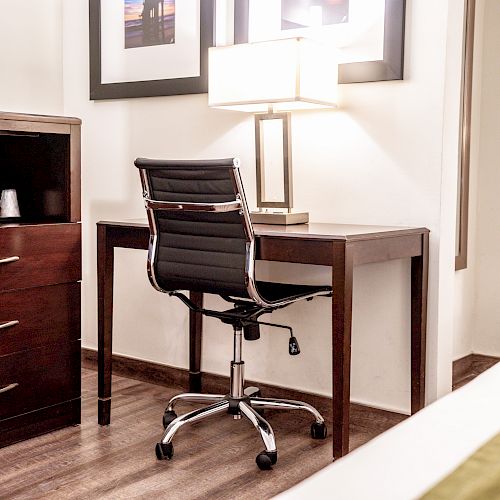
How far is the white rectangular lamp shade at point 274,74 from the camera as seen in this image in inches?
94.9

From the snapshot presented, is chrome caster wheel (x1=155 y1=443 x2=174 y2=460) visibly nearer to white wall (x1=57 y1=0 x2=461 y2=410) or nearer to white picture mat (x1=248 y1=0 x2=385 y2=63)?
white wall (x1=57 y1=0 x2=461 y2=410)

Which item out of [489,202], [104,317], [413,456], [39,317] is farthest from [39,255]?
[489,202]

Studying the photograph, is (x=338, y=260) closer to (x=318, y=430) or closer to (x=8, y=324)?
(x=318, y=430)

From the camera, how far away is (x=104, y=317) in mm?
2678

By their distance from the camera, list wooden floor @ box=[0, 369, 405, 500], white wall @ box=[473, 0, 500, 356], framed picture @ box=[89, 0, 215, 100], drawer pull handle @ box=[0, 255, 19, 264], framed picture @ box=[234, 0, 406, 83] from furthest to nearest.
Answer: white wall @ box=[473, 0, 500, 356] → framed picture @ box=[89, 0, 215, 100] → framed picture @ box=[234, 0, 406, 83] → drawer pull handle @ box=[0, 255, 19, 264] → wooden floor @ box=[0, 369, 405, 500]

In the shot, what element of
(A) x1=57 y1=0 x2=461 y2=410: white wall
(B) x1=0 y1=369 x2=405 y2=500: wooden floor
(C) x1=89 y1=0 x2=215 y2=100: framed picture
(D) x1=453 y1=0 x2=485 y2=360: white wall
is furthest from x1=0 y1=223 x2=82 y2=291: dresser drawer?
(D) x1=453 y1=0 x2=485 y2=360: white wall

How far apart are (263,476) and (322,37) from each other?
149cm

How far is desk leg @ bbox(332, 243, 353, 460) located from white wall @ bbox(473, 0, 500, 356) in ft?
4.94

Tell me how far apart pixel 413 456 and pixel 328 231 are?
142cm

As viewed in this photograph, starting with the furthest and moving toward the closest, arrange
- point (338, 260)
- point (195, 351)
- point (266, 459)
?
point (195, 351), point (266, 459), point (338, 260)

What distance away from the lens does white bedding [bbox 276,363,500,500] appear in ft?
2.61

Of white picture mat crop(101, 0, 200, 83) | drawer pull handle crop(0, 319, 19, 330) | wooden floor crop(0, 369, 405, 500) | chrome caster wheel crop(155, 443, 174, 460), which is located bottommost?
wooden floor crop(0, 369, 405, 500)

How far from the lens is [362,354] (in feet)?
8.84

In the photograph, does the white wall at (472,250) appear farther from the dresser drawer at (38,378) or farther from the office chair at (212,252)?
the dresser drawer at (38,378)
